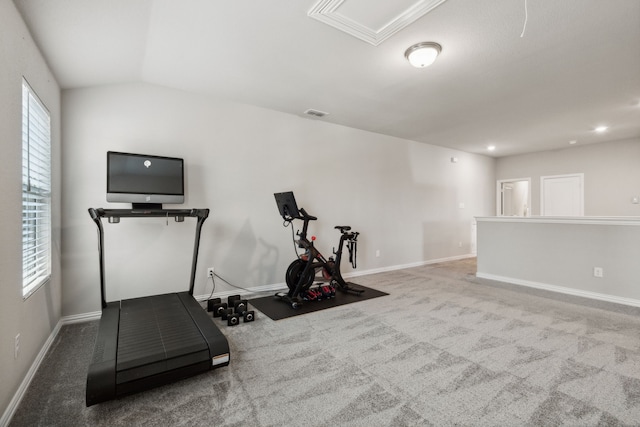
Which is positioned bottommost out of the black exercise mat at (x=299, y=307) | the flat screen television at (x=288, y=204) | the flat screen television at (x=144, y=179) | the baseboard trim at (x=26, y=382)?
the black exercise mat at (x=299, y=307)

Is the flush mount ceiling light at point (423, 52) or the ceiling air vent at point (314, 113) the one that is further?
the ceiling air vent at point (314, 113)

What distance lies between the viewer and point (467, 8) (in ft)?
7.03

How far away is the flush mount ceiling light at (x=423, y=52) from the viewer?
257cm

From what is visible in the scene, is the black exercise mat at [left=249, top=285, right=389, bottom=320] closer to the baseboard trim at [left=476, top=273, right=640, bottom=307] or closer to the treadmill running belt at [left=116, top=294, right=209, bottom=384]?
the treadmill running belt at [left=116, top=294, right=209, bottom=384]

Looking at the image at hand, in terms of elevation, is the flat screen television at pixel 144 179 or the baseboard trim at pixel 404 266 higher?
the flat screen television at pixel 144 179

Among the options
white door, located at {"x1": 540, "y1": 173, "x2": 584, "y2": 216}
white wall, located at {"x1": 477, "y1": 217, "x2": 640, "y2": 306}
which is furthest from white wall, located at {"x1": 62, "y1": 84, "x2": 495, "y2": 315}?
white door, located at {"x1": 540, "y1": 173, "x2": 584, "y2": 216}

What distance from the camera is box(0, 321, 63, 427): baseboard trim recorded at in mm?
1603

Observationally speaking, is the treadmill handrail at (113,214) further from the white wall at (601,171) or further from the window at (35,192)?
the white wall at (601,171)

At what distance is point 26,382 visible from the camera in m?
1.92

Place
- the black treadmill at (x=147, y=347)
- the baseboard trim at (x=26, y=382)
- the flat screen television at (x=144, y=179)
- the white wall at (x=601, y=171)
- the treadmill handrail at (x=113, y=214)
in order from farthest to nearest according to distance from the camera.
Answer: the white wall at (x=601, y=171)
the flat screen television at (x=144, y=179)
the treadmill handrail at (x=113, y=214)
the black treadmill at (x=147, y=347)
the baseboard trim at (x=26, y=382)

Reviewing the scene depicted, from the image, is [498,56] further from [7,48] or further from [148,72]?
[7,48]

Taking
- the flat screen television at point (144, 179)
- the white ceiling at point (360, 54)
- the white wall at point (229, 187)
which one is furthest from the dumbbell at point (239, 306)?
the white ceiling at point (360, 54)

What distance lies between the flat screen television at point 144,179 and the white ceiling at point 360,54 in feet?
2.96

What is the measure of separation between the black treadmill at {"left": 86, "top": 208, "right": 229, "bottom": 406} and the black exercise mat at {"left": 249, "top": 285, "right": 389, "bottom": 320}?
0.88 metres
